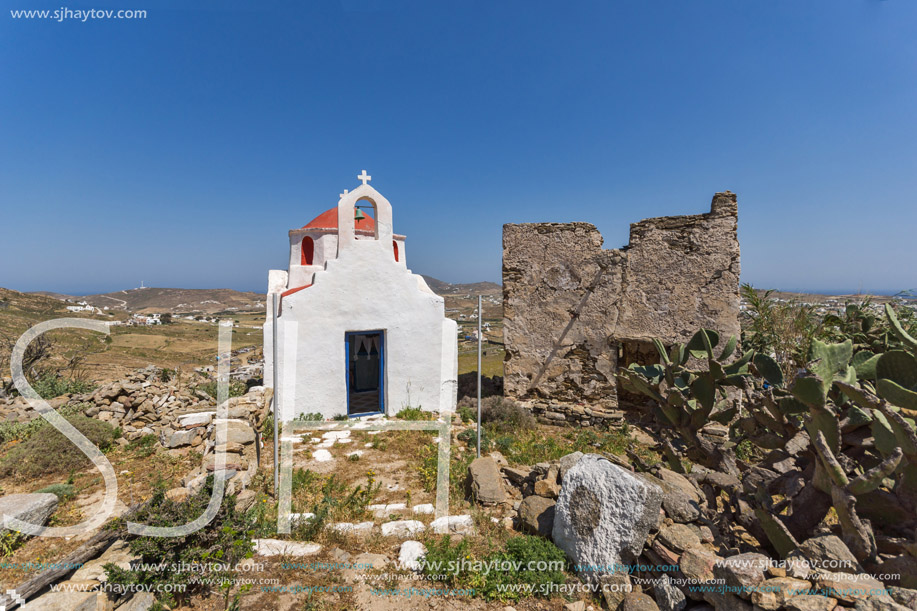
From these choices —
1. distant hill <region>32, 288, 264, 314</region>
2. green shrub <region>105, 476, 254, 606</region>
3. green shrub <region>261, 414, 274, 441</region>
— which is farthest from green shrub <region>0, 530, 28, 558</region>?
distant hill <region>32, 288, 264, 314</region>

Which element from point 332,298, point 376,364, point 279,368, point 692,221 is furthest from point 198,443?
point 692,221

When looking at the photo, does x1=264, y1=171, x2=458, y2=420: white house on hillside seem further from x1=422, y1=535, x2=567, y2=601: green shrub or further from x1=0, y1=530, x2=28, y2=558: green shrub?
x1=422, y1=535, x2=567, y2=601: green shrub

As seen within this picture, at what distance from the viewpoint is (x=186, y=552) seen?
3215 millimetres

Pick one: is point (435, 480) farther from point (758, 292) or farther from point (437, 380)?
point (758, 292)

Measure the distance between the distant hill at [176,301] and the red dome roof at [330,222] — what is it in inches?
1918

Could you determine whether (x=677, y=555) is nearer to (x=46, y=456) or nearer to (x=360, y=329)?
(x=360, y=329)

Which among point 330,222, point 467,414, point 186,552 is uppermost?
point 330,222

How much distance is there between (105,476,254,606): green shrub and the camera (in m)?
3.03

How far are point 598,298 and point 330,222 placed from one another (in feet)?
24.9

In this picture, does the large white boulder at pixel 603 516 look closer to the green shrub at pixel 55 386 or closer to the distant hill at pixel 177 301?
the green shrub at pixel 55 386

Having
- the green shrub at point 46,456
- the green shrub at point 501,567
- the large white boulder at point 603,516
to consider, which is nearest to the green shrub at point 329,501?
the green shrub at point 501,567

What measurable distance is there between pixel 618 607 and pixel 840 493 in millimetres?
1915

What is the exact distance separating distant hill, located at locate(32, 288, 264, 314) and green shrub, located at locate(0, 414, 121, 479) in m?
52.2

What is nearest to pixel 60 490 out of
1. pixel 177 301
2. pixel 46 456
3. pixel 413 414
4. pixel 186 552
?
pixel 46 456
